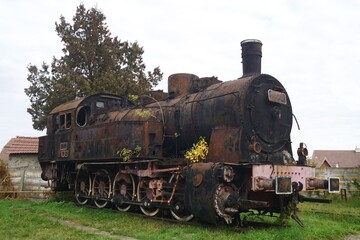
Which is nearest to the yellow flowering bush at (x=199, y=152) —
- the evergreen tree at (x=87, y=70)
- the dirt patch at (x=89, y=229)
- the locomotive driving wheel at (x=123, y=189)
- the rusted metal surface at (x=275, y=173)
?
the rusted metal surface at (x=275, y=173)

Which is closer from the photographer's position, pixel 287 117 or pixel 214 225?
pixel 214 225

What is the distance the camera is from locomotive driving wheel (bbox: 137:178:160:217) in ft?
32.1

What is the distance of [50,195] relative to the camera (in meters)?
16.0

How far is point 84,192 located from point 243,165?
6.80m

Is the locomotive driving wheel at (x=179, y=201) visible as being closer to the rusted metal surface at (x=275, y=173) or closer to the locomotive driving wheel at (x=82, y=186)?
the rusted metal surface at (x=275, y=173)

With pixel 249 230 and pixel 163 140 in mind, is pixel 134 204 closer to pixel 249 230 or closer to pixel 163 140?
pixel 163 140

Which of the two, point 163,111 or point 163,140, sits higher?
point 163,111

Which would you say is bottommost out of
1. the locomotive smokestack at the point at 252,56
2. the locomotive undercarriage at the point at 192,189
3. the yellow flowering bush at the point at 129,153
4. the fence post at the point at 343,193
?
the fence post at the point at 343,193

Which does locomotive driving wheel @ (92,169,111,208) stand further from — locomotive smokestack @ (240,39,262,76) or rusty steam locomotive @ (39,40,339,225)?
locomotive smokestack @ (240,39,262,76)

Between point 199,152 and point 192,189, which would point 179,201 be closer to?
point 192,189

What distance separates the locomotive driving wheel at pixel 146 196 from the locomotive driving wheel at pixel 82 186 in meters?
2.81

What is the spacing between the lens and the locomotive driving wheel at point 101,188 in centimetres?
1166

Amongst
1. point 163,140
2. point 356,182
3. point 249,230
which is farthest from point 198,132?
point 356,182

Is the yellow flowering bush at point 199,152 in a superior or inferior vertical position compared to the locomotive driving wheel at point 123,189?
superior
